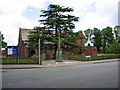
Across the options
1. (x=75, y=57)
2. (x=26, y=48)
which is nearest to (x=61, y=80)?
(x=75, y=57)

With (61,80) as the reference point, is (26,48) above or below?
above

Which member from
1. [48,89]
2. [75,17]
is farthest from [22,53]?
[48,89]

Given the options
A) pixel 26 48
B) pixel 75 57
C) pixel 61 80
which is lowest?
pixel 61 80

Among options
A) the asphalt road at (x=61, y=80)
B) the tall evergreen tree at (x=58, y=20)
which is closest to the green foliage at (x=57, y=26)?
the tall evergreen tree at (x=58, y=20)

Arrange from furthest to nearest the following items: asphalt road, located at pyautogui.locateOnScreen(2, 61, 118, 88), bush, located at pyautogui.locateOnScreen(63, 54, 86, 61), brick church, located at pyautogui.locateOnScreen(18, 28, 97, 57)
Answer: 1. brick church, located at pyautogui.locateOnScreen(18, 28, 97, 57)
2. bush, located at pyautogui.locateOnScreen(63, 54, 86, 61)
3. asphalt road, located at pyautogui.locateOnScreen(2, 61, 118, 88)

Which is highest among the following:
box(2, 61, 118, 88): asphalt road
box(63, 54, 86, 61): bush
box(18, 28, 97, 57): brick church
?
box(18, 28, 97, 57): brick church

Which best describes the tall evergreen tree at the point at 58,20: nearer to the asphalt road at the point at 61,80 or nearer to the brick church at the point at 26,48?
the brick church at the point at 26,48

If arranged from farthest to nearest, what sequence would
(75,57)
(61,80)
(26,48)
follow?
A: 1. (26,48)
2. (75,57)
3. (61,80)

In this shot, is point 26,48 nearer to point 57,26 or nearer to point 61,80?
point 57,26

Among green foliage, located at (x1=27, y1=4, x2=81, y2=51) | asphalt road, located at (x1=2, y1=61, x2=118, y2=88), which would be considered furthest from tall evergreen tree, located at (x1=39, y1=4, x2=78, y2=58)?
asphalt road, located at (x1=2, y1=61, x2=118, y2=88)

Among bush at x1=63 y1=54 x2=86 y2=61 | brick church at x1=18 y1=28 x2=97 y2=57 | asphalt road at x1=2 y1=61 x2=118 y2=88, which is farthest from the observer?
brick church at x1=18 y1=28 x2=97 y2=57

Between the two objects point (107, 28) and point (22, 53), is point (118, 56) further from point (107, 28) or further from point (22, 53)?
point (107, 28)

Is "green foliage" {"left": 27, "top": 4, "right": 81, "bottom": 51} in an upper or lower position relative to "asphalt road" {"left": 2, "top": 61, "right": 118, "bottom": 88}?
upper

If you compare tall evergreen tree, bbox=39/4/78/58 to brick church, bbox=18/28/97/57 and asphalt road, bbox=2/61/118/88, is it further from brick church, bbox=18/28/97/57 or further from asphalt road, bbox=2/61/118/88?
asphalt road, bbox=2/61/118/88
